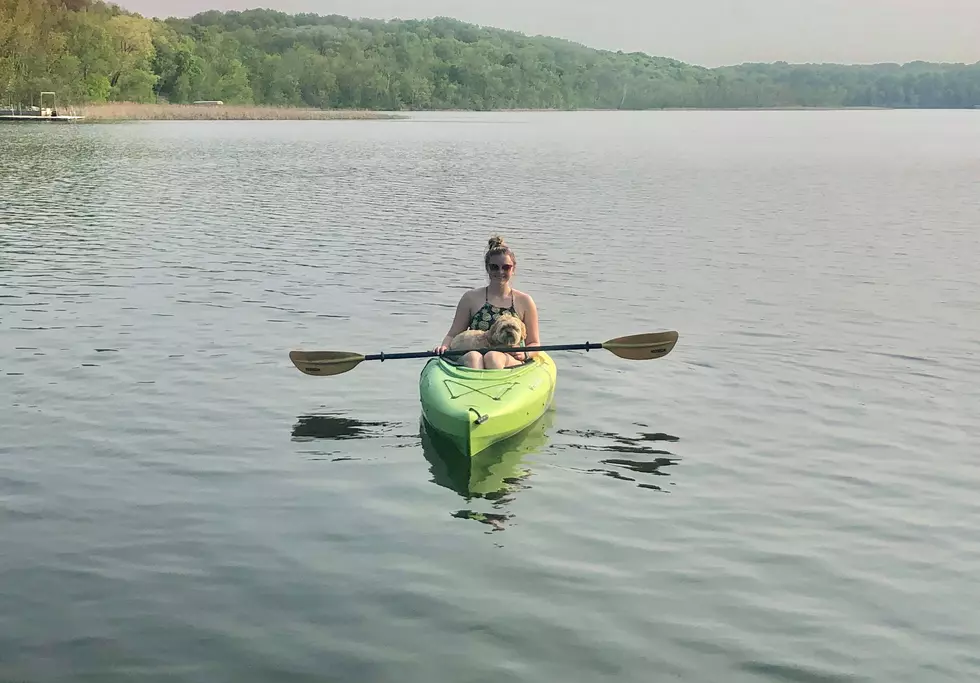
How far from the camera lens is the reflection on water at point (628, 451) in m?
11.0

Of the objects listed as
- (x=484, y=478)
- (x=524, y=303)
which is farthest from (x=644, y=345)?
(x=484, y=478)

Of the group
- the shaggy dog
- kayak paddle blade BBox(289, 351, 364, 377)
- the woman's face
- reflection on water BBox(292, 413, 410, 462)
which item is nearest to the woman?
the woman's face

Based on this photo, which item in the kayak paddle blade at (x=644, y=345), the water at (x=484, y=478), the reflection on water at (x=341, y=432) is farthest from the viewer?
the kayak paddle blade at (x=644, y=345)

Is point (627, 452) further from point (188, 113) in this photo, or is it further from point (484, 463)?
point (188, 113)

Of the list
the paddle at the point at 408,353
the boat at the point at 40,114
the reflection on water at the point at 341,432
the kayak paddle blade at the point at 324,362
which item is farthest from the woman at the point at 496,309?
the boat at the point at 40,114

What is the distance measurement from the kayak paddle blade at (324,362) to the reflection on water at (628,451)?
8.26ft

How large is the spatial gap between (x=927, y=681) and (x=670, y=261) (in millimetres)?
19502

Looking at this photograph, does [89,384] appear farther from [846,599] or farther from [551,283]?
[551,283]

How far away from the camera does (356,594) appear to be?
26.3 feet

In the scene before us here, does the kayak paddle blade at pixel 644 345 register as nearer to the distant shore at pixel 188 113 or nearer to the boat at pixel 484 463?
the boat at pixel 484 463

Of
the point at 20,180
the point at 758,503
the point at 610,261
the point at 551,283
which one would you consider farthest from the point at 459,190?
the point at 758,503

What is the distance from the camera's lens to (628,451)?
38.4 feet

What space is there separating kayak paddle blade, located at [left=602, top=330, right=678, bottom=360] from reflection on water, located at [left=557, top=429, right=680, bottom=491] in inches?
49.5

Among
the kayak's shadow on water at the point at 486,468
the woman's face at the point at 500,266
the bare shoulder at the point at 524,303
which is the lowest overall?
the kayak's shadow on water at the point at 486,468
